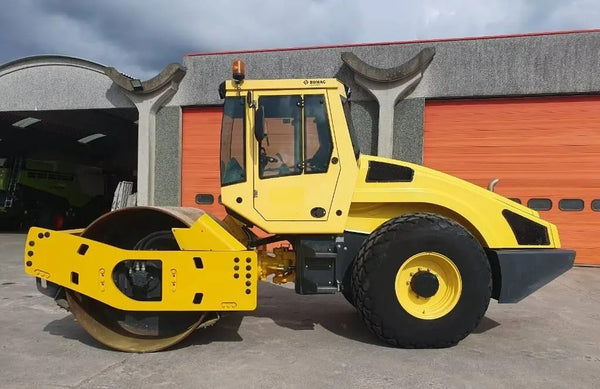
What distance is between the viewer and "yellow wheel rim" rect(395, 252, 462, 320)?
4207mm

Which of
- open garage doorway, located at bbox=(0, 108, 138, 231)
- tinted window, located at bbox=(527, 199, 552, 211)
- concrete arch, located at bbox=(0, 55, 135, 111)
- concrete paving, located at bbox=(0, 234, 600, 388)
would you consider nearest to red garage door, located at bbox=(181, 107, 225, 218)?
concrete arch, located at bbox=(0, 55, 135, 111)

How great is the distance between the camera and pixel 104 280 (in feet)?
13.6

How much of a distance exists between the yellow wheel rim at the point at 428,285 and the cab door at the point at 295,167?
3.06ft

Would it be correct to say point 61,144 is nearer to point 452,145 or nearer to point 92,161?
point 92,161

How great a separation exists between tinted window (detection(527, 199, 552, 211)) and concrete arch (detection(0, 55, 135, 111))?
9.84 metres

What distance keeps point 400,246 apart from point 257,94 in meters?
1.96

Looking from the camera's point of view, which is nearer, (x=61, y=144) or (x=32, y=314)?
(x=32, y=314)

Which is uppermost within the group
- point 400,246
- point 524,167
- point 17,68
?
point 17,68

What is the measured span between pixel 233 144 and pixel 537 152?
7762mm

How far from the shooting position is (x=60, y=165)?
17.0 m

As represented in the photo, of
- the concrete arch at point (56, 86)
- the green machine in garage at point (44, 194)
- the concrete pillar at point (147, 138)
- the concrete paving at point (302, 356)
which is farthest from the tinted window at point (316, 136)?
the green machine in garage at point (44, 194)

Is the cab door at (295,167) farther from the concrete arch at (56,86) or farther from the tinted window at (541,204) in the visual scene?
the concrete arch at (56,86)

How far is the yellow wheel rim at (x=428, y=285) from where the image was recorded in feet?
13.8

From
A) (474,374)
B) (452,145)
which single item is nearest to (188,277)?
(474,374)
